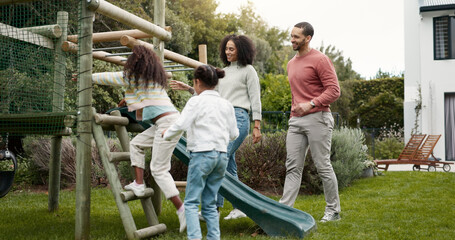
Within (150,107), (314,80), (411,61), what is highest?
(411,61)

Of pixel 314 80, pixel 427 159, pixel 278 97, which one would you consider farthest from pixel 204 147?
pixel 278 97

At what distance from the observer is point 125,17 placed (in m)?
4.16

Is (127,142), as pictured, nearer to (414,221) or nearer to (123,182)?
(414,221)

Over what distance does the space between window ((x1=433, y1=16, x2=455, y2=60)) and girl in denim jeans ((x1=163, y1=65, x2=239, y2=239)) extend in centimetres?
1495

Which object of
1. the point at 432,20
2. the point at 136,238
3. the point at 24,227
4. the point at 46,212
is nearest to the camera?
the point at 136,238

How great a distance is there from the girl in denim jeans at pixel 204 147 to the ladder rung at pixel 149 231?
0.68m

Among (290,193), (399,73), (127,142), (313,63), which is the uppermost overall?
(399,73)

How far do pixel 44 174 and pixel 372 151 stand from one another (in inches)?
459

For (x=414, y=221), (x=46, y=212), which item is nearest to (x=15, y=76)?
(x=46, y=212)

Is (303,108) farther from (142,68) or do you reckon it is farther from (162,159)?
(142,68)

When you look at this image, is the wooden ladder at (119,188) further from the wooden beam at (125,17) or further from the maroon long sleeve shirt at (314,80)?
the maroon long sleeve shirt at (314,80)

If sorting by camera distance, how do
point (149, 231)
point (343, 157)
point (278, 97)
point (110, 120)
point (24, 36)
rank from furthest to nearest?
point (278, 97) < point (343, 157) < point (24, 36) < point (110, 120) < point (149, 231)

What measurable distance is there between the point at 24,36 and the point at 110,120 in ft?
5.86

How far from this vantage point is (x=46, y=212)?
5.56m
